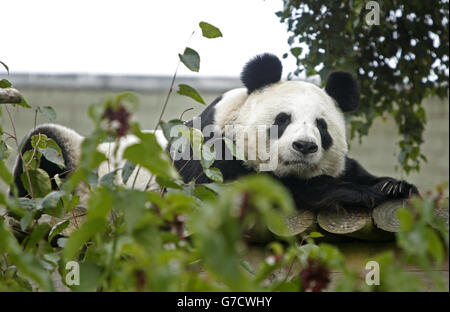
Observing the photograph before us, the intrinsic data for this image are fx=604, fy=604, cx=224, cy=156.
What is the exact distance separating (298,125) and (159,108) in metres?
4.85

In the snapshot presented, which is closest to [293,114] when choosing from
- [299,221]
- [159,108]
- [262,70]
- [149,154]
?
[262,70]

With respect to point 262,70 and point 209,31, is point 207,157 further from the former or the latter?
point 262,70

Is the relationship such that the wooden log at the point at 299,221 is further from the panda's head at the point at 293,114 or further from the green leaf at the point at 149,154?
the green leaf at the point at 149,154

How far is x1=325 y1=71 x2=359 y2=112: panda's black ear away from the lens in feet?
10.9

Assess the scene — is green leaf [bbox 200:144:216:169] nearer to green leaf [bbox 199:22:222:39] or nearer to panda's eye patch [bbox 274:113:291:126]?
green leaf [bbox 199:22:222:39]

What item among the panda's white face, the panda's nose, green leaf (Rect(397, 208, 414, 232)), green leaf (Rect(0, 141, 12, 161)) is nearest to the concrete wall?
the panda's white face

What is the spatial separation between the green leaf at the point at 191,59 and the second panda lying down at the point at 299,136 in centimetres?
99

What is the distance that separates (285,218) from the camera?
2713 millimetres

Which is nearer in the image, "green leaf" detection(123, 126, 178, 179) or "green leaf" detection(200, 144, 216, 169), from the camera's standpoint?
"green leaf" detection(123, 126, 178, 179)

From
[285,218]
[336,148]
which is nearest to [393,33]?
[336,148]

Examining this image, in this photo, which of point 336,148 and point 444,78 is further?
point 444,78

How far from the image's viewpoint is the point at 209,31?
197 centimetres
